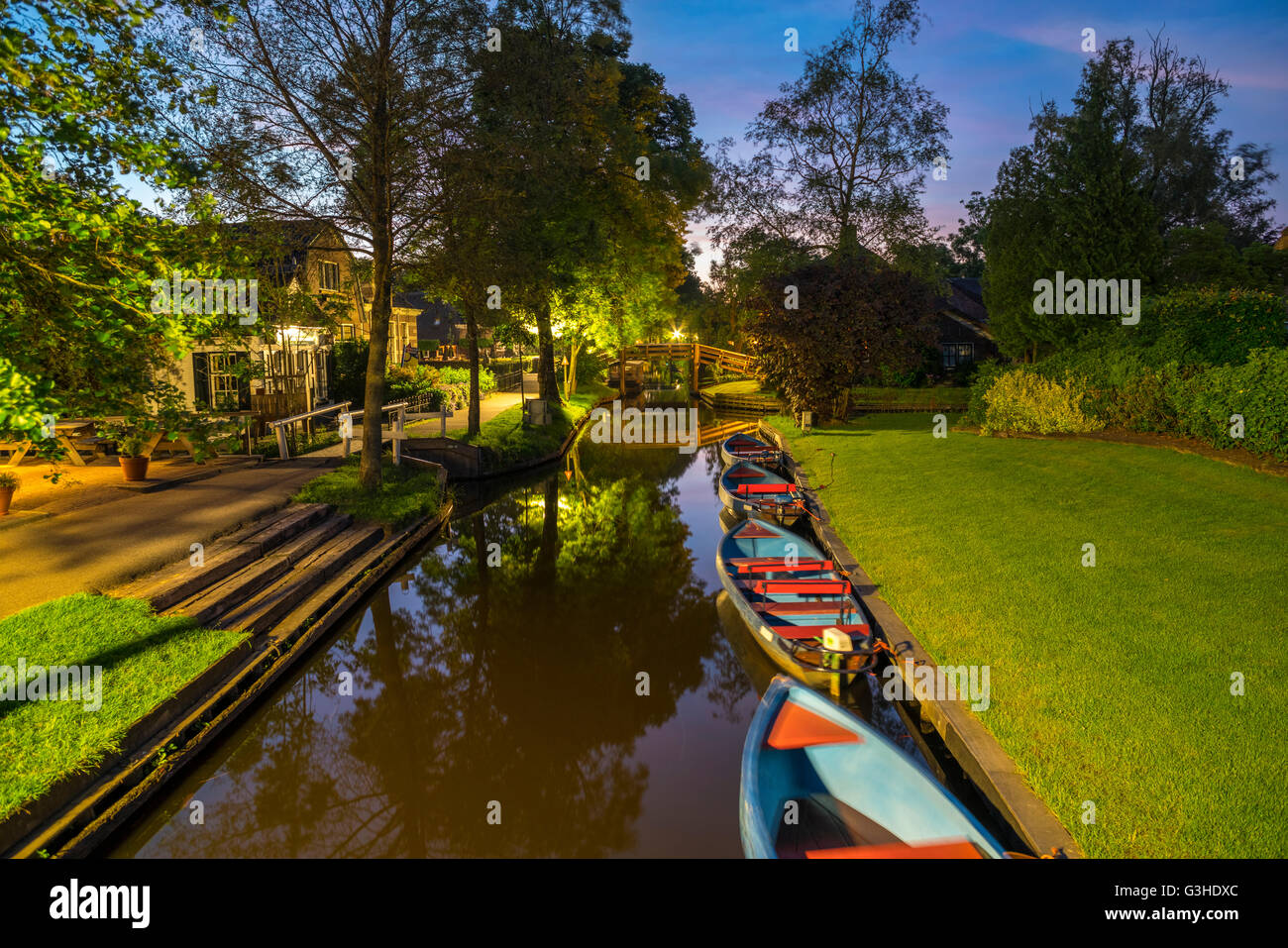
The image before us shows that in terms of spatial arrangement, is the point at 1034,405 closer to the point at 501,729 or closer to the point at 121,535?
the point at 501,729

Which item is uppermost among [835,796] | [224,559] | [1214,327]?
[1214,327]

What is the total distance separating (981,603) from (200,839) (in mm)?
9408

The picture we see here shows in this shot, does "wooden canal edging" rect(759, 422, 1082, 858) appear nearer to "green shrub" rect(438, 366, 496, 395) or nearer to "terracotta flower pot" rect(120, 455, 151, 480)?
"terracotta flower pot" rect(120, 455, 151, 480)

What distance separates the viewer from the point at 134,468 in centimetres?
1631

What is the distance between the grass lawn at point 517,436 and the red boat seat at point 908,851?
64.9 ft

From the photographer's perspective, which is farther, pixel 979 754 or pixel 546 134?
pixel 546 134

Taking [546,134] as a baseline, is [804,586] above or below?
below

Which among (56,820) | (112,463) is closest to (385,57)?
(112,463)

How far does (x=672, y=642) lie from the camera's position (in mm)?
11250

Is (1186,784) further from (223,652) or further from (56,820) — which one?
(223,652)

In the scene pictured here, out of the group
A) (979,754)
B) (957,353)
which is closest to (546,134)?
(979,754)

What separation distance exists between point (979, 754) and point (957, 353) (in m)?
42.3

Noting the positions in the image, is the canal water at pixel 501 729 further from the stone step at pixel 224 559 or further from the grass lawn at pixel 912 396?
the grass lawn at pixel 912 396

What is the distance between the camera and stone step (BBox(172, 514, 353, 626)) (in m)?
9.62
